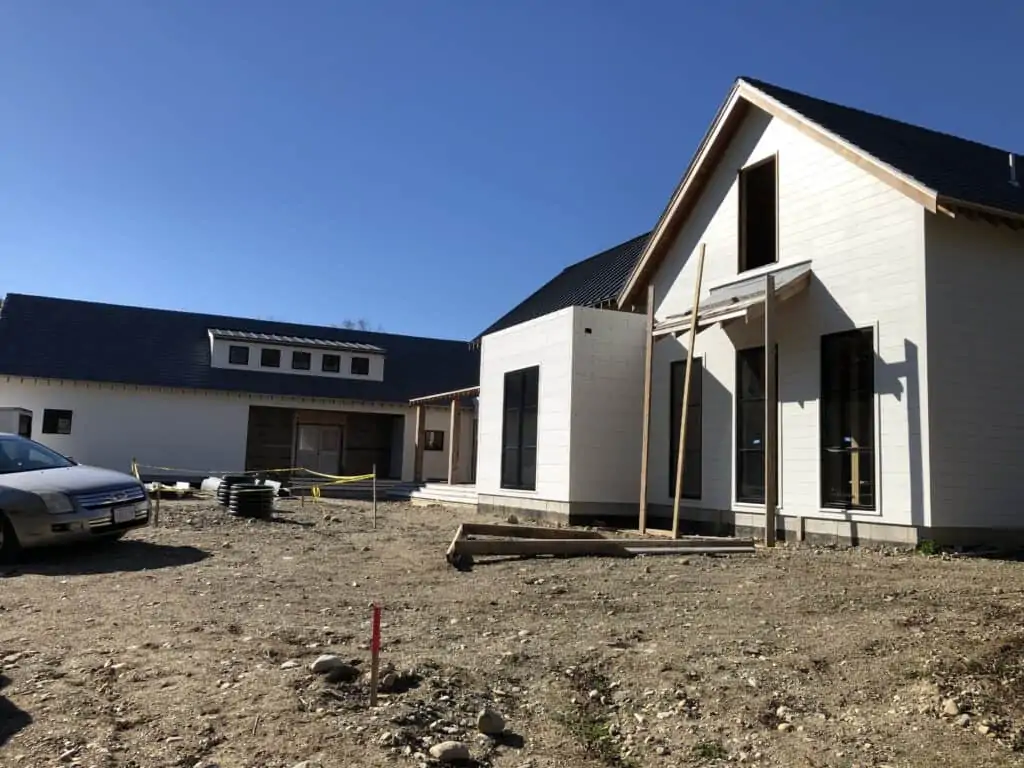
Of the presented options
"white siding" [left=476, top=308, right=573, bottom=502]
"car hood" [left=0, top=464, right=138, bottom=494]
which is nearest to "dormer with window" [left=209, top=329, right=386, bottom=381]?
"white siding" [left=476, top=308, right=573, bottom=502]

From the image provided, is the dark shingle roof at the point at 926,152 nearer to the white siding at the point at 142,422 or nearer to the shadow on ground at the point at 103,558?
the shadow on ground at the point at 103,558

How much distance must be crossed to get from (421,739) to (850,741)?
2188 mm

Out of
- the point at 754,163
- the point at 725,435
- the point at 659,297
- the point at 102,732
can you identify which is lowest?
the point at 102,732

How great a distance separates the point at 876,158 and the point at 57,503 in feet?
36.1

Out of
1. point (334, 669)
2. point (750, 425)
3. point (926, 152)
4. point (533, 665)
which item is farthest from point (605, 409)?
point (334, 669)

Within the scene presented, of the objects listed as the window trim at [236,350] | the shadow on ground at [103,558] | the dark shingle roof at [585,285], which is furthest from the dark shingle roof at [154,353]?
the shadow on ground at [103,558]

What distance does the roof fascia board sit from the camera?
14.0 meters

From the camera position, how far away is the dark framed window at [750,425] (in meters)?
12.9

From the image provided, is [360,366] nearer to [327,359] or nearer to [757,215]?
[327,359]

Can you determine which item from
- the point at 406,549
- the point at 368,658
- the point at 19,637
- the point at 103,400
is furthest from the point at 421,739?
the point at 103,400

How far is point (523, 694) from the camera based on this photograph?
521cm

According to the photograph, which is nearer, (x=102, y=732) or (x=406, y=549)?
(x=102, y=732)

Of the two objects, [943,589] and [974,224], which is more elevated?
[974,224]

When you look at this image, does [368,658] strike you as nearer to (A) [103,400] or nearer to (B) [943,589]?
(B) [943,589]
